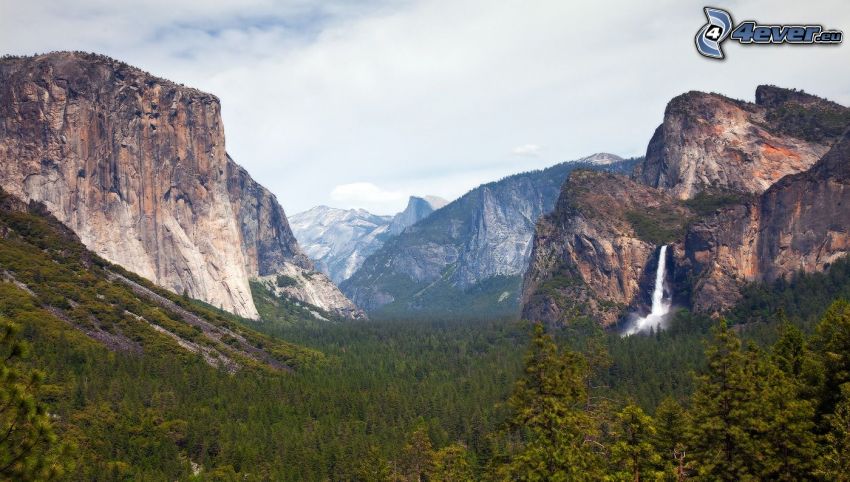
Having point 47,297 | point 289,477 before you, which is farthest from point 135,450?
point 47,297

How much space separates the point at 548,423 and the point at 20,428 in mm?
36208

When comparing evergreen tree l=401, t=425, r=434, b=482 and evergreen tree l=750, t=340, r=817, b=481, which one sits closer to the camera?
evergreen tree l=750, t=340, r=817, b=481

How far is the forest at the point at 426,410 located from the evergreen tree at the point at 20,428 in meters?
0.06

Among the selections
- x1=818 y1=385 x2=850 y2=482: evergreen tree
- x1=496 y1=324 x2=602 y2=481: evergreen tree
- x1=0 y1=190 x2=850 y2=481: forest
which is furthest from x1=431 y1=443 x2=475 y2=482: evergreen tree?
x1=818 y1=385 x2=850 y2=482: evergreen tree

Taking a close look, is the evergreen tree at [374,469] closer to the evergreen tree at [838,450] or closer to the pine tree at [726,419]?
the pine tree at [726,419]

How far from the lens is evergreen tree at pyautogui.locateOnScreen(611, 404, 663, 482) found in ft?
180

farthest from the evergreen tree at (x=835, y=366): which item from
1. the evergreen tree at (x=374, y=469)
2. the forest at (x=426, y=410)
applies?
the evergreen tree at (x=374, y=469)

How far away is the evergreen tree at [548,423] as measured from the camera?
50.7m

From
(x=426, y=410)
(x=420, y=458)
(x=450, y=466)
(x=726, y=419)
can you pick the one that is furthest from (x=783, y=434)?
(x=426, y=410)

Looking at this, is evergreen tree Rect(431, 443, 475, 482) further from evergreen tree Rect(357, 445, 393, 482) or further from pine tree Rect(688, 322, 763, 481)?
pine tree Rect(688, 322, 763, 481)

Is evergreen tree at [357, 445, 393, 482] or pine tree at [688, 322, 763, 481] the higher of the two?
pine tree at [688, 322, 763, 481]

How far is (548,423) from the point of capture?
55.9m

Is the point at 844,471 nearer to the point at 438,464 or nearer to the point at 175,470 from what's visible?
the point at 438,464

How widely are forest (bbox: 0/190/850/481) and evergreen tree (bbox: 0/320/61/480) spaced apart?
6 centimetres
